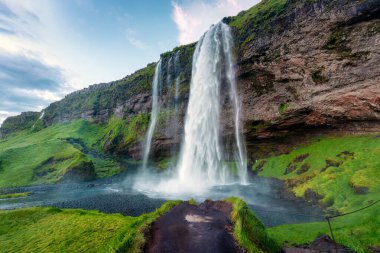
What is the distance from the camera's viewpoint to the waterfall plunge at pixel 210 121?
164 feet

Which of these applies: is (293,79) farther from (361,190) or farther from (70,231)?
(70,231)

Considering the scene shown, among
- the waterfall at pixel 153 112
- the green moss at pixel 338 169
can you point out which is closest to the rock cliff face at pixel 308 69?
the green moss at pixel 338 169

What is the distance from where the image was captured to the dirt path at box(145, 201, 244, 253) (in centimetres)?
1138

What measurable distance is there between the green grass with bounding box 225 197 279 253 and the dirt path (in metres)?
0.38

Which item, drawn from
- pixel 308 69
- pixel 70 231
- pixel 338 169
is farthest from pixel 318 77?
pixel 70 231

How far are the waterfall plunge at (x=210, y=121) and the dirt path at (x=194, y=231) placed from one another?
31093 mm

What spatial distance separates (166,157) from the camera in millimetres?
71750

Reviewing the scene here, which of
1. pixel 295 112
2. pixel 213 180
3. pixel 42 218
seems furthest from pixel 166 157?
pixel 42 218

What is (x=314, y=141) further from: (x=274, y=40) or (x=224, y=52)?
(x=224, y=52)

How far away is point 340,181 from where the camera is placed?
88.0 ft

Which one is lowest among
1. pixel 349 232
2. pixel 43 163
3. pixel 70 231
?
pixel 70 231

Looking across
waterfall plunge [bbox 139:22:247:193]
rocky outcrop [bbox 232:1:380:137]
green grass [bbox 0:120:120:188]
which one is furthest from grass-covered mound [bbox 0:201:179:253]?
green grass [bbox 0:120:120:188]

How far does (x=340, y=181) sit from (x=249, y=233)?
19.3 metres

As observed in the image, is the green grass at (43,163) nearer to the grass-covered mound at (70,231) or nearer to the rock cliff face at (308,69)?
the rock cliff face at (308,69)
